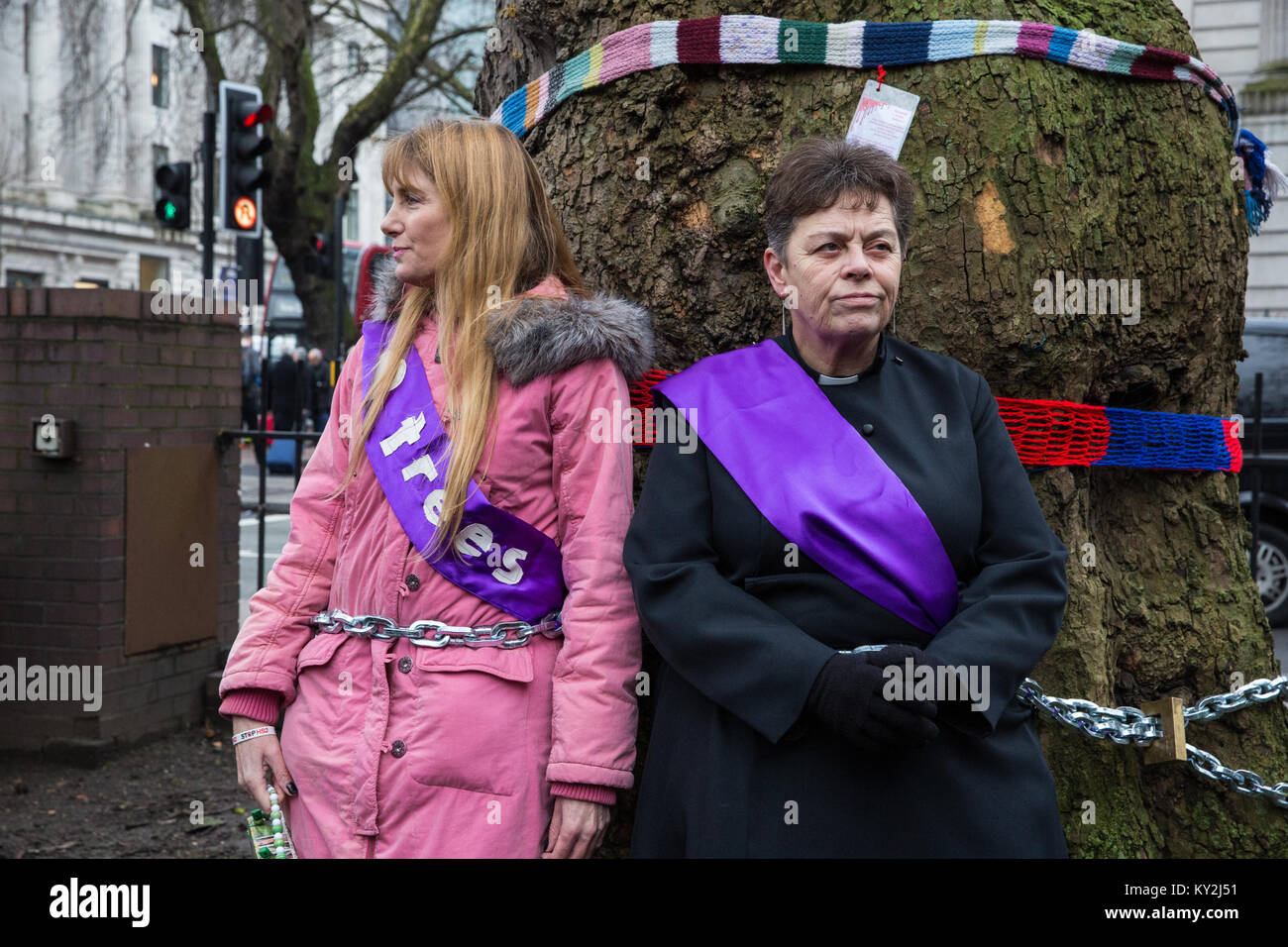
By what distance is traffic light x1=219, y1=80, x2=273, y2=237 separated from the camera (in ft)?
Result: 33.8

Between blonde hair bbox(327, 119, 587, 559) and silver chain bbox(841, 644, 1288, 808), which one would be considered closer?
blonde hair bbox(327, 119, 587, 559)

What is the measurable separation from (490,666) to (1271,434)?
772 cm

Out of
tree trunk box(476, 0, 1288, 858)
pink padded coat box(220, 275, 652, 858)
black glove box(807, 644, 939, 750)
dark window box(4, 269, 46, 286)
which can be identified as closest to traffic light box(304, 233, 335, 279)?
tree trunk box(476, 0, 1288, 858)

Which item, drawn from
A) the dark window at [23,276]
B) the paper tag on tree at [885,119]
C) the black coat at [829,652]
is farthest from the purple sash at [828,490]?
the dark window at [23,276]

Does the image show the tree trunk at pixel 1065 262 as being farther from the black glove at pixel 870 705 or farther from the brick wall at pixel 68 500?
the brick wall at pixel 68 500

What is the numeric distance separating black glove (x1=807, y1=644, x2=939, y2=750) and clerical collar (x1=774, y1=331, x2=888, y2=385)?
21.9 inches

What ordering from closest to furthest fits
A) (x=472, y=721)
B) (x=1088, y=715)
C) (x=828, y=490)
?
(x=828, y=490) → (x=472, y=721) → (x=1088, y=715)

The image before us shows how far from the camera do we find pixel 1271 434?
8781 millimetres

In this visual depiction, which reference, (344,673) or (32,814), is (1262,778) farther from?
(32,814)

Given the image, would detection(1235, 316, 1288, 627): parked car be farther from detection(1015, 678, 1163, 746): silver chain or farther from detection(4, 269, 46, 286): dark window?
detection(4, 269, 46, 286): dark window

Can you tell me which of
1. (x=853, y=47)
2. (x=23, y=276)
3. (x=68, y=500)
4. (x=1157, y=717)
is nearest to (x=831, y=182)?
(x=853, y=47)

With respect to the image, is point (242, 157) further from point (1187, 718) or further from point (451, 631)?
point (1187, 718)

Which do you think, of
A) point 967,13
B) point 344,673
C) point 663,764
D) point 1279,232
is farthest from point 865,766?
point 1279,232

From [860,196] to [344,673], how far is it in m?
1.30
